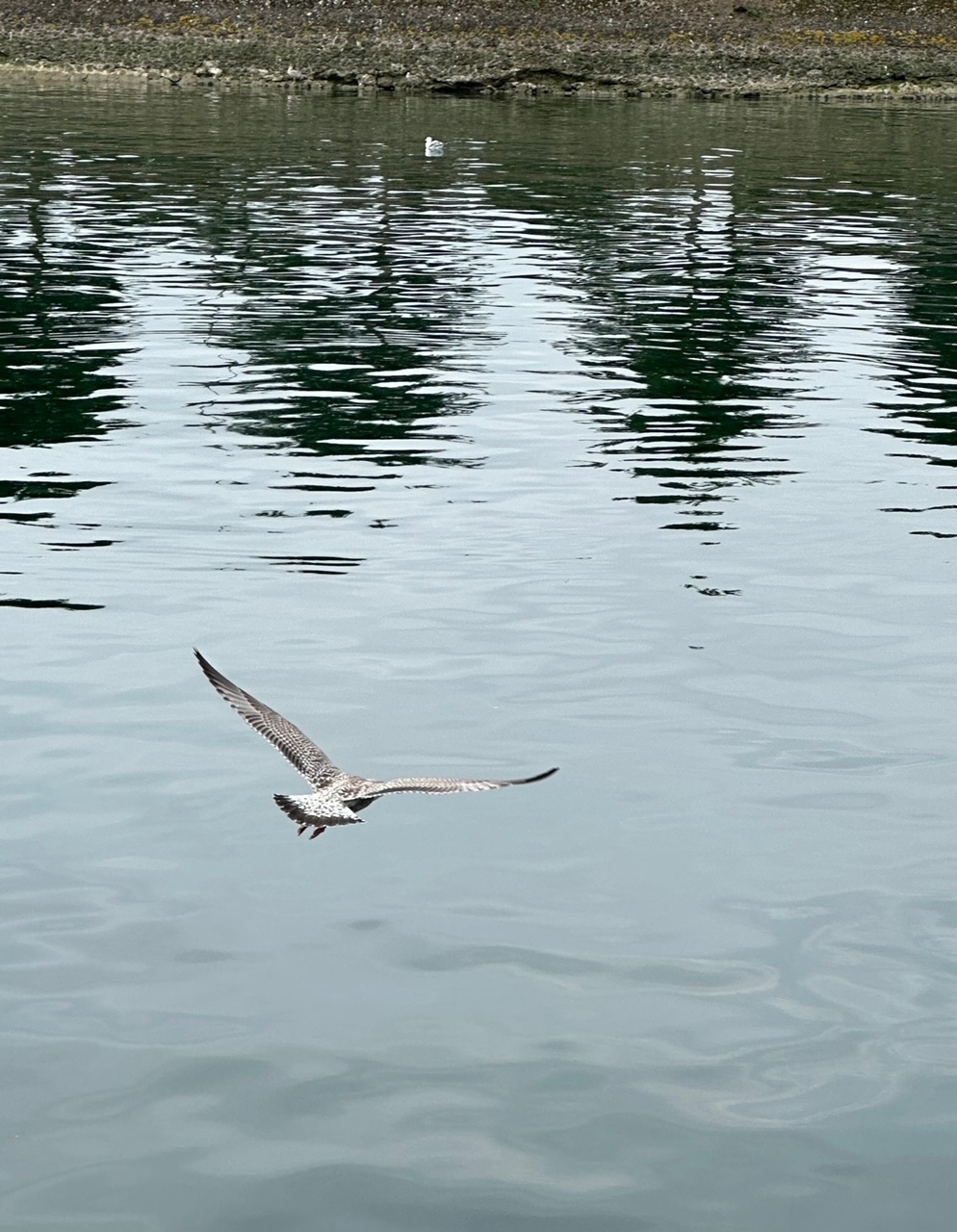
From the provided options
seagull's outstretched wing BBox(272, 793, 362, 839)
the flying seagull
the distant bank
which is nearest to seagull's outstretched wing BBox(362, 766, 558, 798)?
the flying seagull

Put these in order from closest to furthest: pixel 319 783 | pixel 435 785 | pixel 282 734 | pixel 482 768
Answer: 1. pixel 435 785
2. pixel 319 783
3. pixel 282 734
4. pixel 482 768

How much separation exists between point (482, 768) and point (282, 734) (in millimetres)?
2461

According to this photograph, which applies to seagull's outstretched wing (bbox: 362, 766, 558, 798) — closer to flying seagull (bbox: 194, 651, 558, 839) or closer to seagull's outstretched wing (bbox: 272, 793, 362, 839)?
flying seagull (bbox: 194, 651, 558, 839)

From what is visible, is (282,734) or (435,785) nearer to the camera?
(435,785)

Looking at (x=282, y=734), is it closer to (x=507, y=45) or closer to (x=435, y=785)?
(x=435, y=785)

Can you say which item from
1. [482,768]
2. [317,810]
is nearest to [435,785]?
[317,810]

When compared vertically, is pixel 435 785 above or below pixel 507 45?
below

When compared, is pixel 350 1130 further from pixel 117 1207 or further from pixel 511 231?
pixel 511 231

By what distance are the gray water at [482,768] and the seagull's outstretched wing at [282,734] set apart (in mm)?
941

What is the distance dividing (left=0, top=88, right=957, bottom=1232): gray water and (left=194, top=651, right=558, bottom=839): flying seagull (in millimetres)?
952

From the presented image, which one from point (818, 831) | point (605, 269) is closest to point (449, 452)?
point (818, 831)

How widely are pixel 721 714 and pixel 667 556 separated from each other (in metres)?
3.75

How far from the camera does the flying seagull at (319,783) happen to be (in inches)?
342

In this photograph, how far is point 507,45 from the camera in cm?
8406
